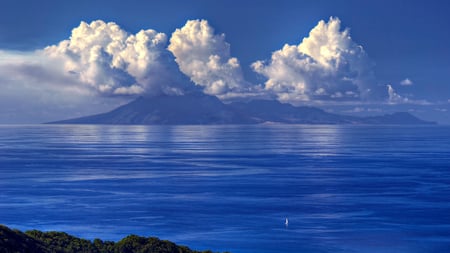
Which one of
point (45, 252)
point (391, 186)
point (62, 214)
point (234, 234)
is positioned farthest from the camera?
point (391, 186)

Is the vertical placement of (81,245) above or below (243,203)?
below

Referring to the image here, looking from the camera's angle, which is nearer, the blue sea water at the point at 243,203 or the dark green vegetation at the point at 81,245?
the dark green vegetation at the point at 81,245

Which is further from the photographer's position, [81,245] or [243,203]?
[243,203]

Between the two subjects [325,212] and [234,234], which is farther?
[325,212]

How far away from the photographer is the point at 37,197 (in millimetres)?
98250

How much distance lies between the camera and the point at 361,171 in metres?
139

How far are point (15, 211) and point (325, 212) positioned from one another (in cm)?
4198

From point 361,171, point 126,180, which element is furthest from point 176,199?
point 361,171

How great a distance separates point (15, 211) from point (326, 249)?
145ft

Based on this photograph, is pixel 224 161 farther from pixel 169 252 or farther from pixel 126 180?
pixel 169 252

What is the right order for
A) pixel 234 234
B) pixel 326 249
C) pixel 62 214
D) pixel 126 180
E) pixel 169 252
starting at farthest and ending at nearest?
pixel 126 180 < pixel 62 214 < pixel 234 234 < pixel 326 249 < pixel 169 252

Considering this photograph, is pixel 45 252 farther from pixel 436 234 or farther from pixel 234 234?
pixel 436 234

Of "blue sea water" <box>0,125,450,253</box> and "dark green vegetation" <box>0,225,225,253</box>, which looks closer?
"dark green vegetation" <box>0,225,225,253</box>

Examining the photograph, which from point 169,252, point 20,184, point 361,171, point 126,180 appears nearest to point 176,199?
point 126,180
